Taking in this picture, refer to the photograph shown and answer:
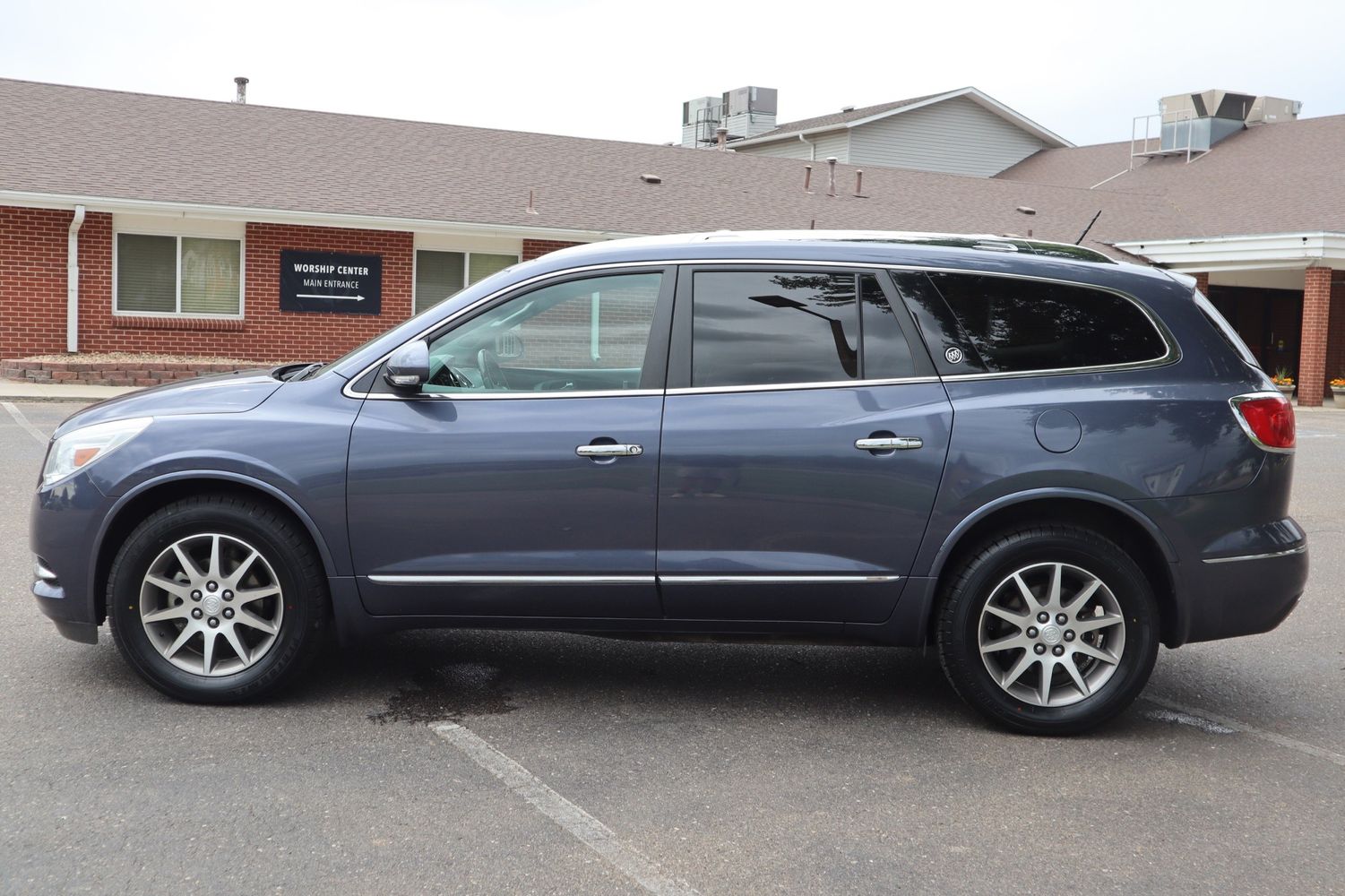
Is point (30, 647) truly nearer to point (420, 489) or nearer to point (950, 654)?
point (420, 489)

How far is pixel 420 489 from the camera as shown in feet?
16.1

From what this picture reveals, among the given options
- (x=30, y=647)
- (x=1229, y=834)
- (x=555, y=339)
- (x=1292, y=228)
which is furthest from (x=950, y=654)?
(x=1292, y=228)

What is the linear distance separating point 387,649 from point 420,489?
1.28 meters

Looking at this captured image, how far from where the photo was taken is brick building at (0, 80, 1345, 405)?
22375mm

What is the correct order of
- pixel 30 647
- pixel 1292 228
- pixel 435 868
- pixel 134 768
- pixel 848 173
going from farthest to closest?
pixel 848 173 < pixel 1292 228 < pixel 30 647 < pixel 134 768 < pixel 435 868

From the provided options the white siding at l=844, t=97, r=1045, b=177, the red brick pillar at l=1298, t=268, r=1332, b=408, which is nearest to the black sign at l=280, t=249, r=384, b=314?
the white siding at l=844, t=97, r=1045, b=177

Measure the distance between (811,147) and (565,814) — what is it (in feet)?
122

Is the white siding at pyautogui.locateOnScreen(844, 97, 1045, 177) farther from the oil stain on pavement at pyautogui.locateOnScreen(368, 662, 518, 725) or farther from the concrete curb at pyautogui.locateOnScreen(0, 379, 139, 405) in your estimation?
the oil stain on pavement at pyautogui.locateOnScreen(368, 662, 518, 725)

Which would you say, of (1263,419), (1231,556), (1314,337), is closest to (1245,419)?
(1263,419)

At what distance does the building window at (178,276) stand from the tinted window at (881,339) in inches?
802

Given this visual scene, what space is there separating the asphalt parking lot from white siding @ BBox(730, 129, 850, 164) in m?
33.4

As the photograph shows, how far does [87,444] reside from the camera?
16.5 ft

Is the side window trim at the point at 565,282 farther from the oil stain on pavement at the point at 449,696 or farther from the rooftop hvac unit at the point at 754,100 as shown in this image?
the rooftop hvac unit at the point at 754,100

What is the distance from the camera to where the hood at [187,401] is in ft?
16.5
